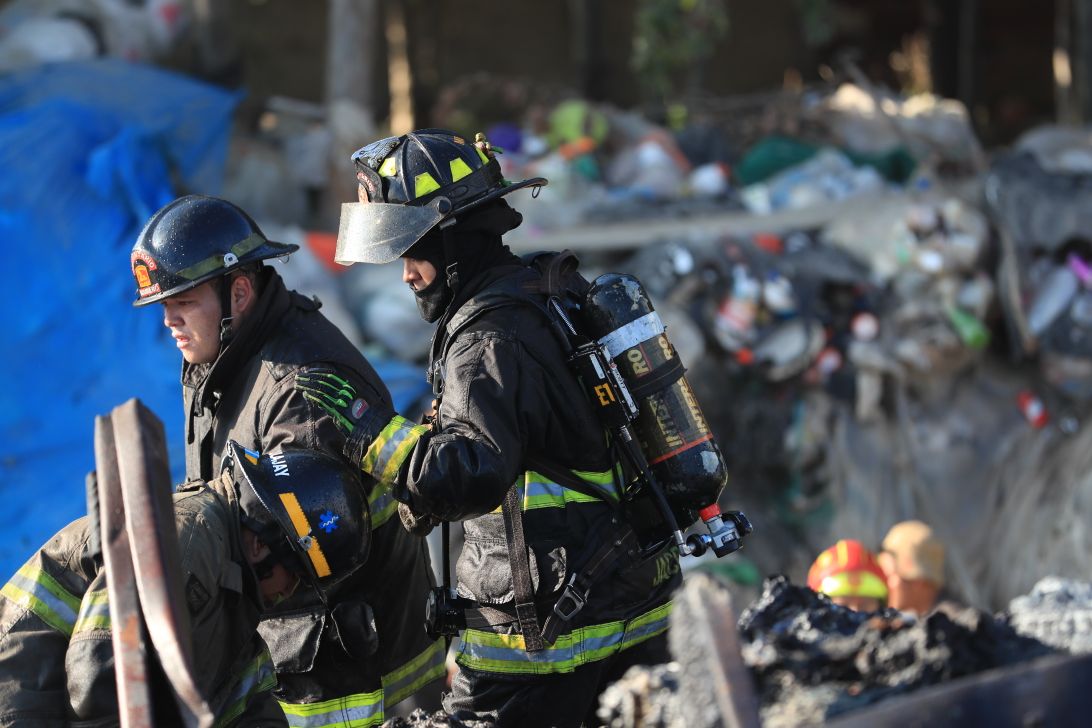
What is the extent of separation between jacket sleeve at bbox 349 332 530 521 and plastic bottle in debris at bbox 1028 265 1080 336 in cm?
627

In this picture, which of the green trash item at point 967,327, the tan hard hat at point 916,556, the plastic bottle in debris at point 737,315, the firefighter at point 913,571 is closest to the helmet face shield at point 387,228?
the firefighter at point 913,571

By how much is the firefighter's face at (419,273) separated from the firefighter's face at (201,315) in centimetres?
48

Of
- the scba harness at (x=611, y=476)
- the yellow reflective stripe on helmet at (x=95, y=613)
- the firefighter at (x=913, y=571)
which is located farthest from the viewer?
the firefighter at (x=913, y=571)

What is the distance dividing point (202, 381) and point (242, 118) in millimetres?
6293

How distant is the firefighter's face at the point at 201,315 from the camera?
3543 mm

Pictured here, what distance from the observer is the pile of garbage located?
2318 millimetres

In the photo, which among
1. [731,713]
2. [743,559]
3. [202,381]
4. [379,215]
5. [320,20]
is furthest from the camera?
[320,20]

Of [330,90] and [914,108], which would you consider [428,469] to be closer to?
[330,90]

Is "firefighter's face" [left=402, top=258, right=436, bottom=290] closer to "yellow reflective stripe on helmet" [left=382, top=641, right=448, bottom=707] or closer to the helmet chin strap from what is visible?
the helmet chin strap

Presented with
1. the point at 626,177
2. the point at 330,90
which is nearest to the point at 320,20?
the point at 330,90

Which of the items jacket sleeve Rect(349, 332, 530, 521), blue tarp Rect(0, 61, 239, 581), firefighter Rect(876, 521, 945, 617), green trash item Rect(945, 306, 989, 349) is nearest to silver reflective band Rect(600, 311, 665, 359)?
jacket sleeve Rect(349, 332, 530, 521)

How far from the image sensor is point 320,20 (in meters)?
14.2

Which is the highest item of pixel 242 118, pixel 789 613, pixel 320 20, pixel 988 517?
pixel 320 20

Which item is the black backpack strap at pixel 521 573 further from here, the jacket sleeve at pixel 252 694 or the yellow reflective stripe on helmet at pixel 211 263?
the yellow reflective stripe on helmet at pixel 211 263
